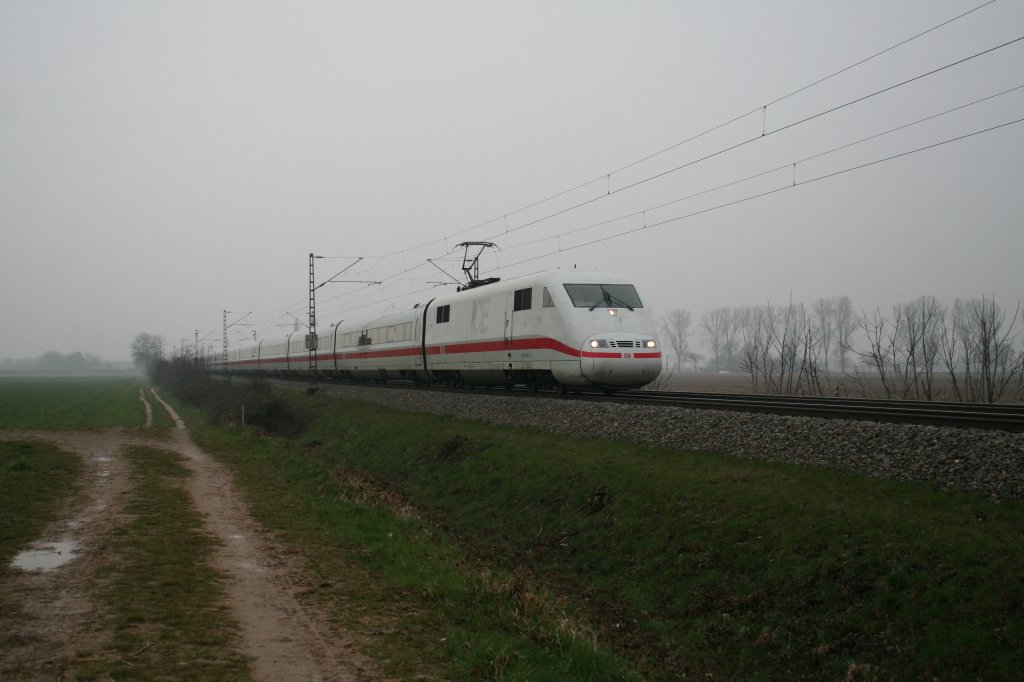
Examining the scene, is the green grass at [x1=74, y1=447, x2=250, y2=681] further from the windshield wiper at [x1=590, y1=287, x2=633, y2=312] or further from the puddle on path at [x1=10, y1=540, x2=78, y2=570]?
the windshield wiper at [x1=590, y1=287, x2=633, y2=312]

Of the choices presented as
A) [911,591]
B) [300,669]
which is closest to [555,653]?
[300,669]

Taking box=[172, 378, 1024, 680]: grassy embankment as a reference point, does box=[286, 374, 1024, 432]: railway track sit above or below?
above

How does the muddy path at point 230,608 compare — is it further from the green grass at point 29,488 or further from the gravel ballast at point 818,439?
the gravel ballast at point 818,439

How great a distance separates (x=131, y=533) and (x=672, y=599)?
7604mm

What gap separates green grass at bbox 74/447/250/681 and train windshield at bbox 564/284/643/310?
11.0m

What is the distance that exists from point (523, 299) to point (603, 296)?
2.79m

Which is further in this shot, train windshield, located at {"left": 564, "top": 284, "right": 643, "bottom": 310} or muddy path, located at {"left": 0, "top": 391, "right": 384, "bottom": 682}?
train windshield, located at {"left": 564, "top": 284, "right": 643, "bottom": 310}

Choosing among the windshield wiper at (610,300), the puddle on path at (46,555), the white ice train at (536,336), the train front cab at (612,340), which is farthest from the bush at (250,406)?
the puddle on path at (46,555)

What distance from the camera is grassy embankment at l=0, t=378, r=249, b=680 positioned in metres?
6.21

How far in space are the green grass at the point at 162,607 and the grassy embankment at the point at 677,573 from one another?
1276 mm

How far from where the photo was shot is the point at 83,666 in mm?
5988

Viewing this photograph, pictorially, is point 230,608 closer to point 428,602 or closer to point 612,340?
point 428,602

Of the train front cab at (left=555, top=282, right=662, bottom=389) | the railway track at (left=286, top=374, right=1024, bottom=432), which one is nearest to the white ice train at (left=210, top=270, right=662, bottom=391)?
the train front cab at (left=555, top=282, right=662, bottom=389)

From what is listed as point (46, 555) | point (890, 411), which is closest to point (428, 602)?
point (46, 555)
